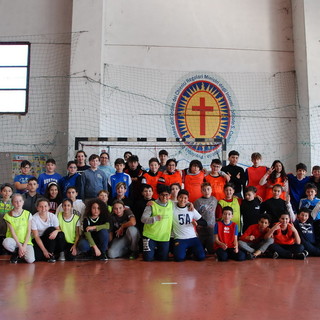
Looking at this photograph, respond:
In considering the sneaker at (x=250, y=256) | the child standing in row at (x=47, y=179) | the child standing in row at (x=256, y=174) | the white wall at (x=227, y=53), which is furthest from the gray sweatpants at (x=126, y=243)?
the white wall at (x=227, y=53)

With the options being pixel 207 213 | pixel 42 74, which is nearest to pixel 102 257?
pixel 207 213

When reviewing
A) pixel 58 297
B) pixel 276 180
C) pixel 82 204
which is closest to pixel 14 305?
pixel 58 297

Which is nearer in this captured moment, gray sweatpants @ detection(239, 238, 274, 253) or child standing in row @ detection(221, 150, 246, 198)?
gray sweatpants @ detection(239, 238, 274, 253)

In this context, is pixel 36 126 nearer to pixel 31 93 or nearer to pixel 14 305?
pixel 31 93

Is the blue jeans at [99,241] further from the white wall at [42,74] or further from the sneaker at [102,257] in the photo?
the white wall at [42,74]

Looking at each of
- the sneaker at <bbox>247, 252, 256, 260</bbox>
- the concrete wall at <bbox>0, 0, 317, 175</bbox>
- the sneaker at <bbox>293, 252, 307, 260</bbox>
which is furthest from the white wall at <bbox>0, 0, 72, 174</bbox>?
the sneaker at <bbox>293, 252, 307, 260</bbox>

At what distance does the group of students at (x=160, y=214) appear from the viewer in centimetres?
453

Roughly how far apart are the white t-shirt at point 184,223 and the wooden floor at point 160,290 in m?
0.50

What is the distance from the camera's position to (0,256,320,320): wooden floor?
2.41 metres

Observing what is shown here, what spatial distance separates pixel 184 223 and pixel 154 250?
1.65 ft

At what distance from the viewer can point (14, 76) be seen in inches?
297

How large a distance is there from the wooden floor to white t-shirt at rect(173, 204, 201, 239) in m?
0.50

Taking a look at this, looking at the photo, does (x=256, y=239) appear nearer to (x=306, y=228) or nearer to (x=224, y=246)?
(x=224, y=246)

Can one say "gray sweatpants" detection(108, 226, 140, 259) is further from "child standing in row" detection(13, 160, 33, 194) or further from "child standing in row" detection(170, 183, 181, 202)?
"child standing in row" detection(13, 160, 33, 194)
